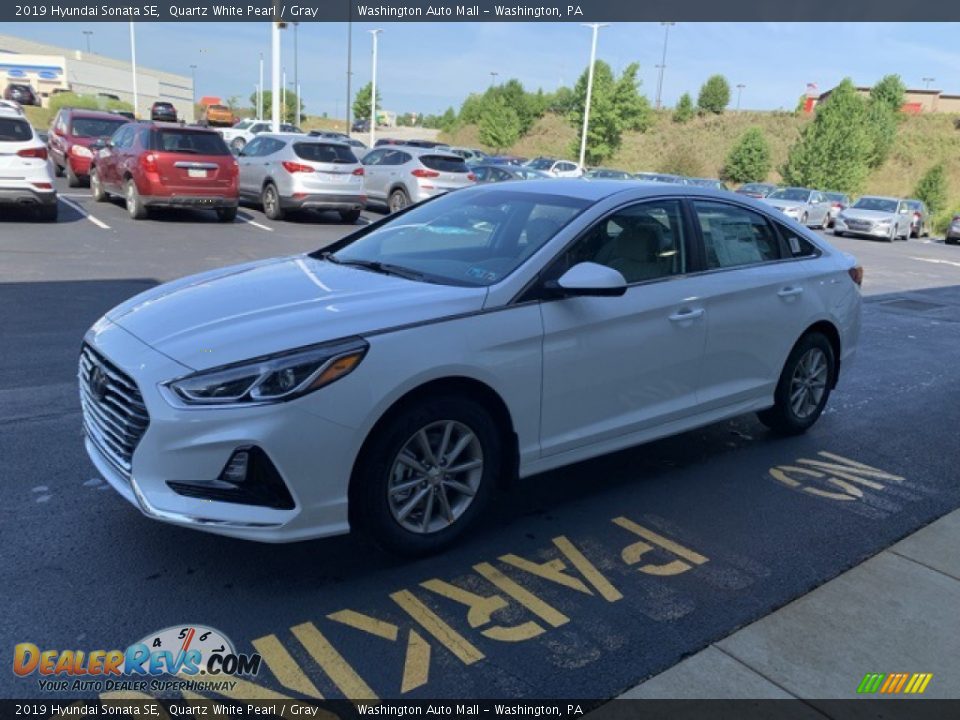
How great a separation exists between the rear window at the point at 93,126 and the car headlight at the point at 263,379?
18624mm

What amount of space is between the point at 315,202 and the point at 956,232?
2544cm

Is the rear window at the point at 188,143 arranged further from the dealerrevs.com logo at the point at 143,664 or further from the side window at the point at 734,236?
the dealerrevs.com logo at the point at 143,664

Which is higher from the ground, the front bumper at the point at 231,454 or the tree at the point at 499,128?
the tree at the point at 499,128

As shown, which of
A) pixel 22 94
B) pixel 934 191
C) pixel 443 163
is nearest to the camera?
pixel 443 163

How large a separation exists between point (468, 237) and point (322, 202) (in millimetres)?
12894

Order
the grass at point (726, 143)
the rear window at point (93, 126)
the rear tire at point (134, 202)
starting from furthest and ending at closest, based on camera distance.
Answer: the grass at point (726, 143) < the rear window at point (93, 126) < the rear tire at point (134, 202)

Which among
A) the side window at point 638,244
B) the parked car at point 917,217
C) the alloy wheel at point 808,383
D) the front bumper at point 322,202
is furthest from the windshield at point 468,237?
the parked car at point 917,217

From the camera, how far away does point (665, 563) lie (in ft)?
12.4

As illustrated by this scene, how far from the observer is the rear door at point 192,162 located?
14.6 metres

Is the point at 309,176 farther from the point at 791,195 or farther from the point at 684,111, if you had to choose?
the point at 684,111

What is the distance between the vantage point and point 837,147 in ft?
144

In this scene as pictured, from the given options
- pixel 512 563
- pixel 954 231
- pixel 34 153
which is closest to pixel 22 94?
pixel 34 153

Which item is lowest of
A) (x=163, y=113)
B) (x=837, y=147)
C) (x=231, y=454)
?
(x=231, y=454)

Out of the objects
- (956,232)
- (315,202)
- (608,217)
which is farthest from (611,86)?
(608,217)
